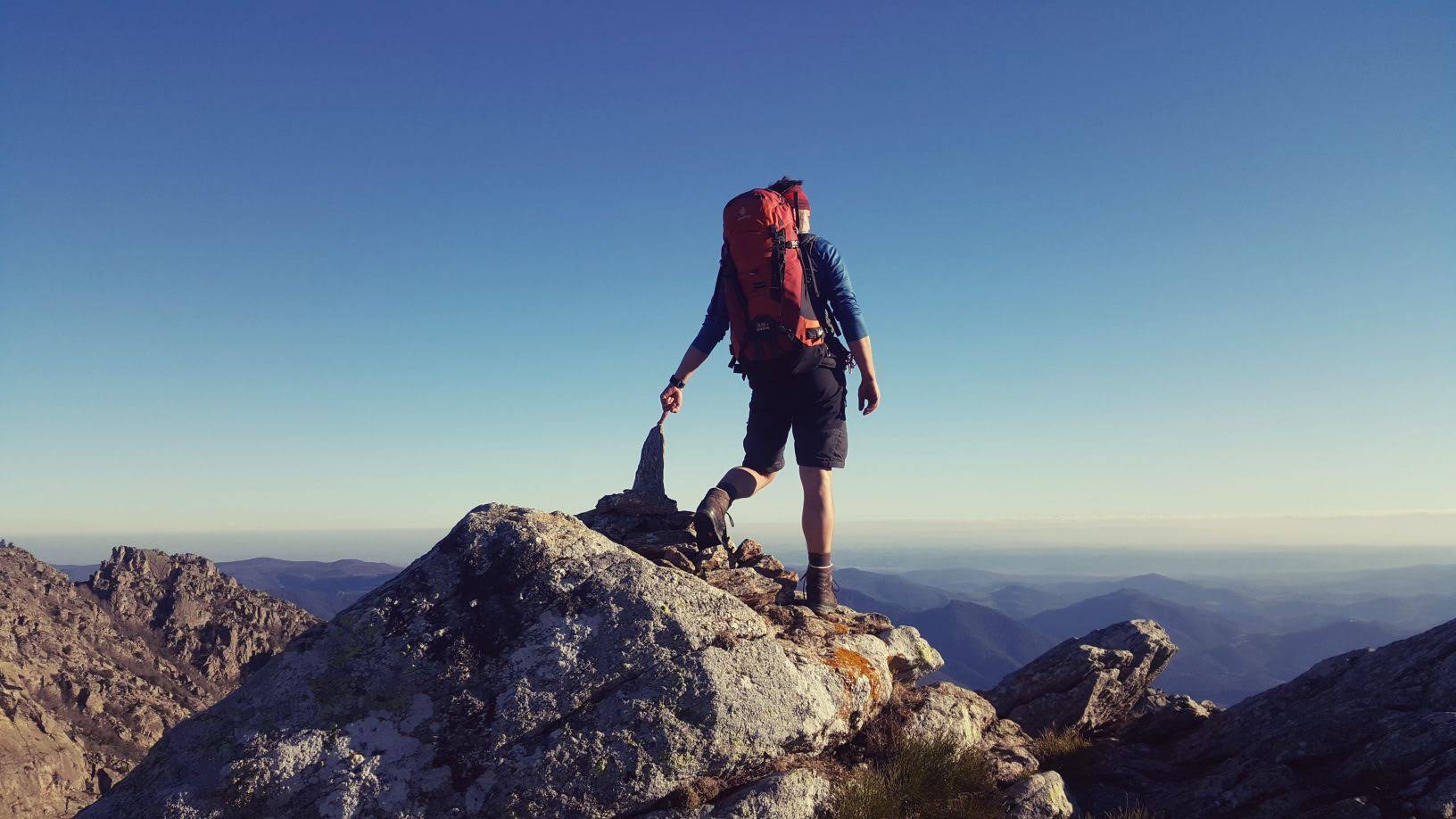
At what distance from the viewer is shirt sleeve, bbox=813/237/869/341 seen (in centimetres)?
857

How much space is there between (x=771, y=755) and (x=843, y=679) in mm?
1107

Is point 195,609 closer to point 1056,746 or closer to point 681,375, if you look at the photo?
point 681,375

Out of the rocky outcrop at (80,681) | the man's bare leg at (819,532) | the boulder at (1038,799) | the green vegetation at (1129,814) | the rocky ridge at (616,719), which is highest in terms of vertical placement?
the man's bare leg at (819,532)

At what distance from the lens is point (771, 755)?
18.7 feet

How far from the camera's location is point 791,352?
8328 millimetres

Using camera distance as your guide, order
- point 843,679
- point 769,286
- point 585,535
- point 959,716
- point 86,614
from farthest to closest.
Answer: point 86,614, point 769,286, point 959,716, point 585,535, point 843,679

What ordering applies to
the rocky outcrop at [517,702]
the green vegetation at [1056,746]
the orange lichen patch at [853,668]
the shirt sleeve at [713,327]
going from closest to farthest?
the rocky outcrop at [517,702]
the orange lichen patch at [853,668]
the green vegetation at [1056,746]
the shirt sleeve at [713,327]

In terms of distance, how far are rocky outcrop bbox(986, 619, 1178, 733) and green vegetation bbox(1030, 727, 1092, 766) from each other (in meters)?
0.78

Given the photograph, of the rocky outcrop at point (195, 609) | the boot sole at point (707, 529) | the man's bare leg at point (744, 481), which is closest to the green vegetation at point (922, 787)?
the boot sole at point (707, 529)

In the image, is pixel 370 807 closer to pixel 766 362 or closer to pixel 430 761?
pixel 430 761

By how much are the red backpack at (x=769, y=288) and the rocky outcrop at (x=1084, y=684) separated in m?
6.71

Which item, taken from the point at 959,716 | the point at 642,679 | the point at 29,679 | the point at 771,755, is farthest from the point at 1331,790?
the point at 29,679

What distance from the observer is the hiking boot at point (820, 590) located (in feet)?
27.5

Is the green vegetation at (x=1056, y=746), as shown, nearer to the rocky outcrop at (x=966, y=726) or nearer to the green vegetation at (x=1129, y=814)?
the rocky outcrop at (x=966, y=726)
